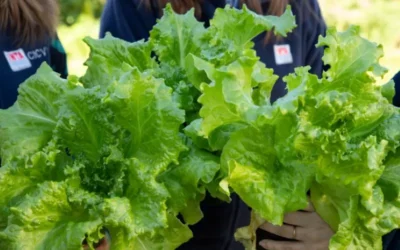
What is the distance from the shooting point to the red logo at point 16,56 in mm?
1508

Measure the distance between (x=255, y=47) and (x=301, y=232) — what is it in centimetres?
62

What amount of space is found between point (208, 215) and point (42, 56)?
0.61m

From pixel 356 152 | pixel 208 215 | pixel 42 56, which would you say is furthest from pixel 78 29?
pixel 356 152

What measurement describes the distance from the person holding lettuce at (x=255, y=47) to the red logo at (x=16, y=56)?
0.20m

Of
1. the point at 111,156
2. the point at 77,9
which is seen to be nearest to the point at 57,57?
the point at 111,156

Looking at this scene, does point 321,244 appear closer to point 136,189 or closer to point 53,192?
point 136,189

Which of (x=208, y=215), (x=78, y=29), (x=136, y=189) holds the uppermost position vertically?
(x=136, y=189)

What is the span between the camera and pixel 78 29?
19.2 feet

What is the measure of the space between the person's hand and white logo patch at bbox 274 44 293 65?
61cm

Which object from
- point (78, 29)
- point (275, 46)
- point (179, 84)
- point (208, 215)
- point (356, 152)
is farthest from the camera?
point (78, 29)

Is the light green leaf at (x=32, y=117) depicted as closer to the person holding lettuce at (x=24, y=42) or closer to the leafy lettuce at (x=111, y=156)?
the leafy lettuce at (x=111, y=156)

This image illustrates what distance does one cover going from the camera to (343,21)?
574 centimetres

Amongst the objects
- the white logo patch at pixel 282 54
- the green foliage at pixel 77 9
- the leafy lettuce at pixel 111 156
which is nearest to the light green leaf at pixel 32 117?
the leafy lettuce at pixel 111 156

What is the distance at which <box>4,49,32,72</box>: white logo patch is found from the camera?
4.92 ft
